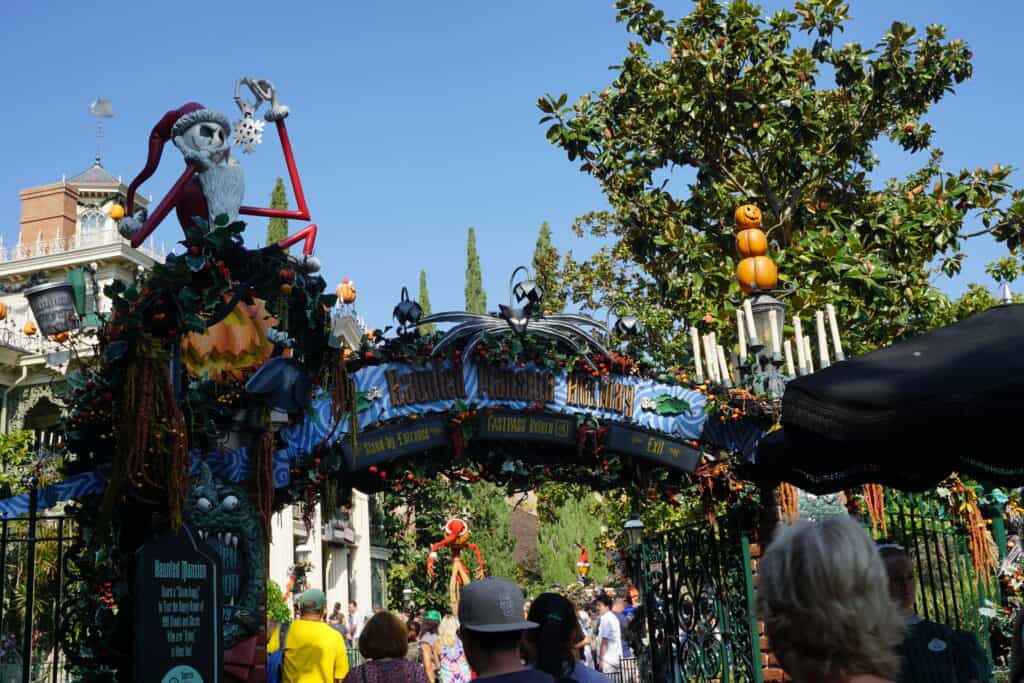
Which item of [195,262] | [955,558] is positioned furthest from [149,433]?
[955,558]

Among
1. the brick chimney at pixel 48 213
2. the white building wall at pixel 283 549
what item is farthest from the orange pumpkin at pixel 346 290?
the brick chimney at pixel 48 213

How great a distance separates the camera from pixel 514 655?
3.66 metres

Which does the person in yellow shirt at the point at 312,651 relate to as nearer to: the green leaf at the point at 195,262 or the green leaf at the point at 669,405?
the green leaf at the point at 195,262

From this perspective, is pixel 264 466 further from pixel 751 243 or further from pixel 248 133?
pixel 751 243

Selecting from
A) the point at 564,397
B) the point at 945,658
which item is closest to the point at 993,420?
the point at 945,658

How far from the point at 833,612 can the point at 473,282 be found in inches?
2218

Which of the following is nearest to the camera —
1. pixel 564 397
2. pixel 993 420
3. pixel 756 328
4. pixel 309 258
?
pixel 993 420

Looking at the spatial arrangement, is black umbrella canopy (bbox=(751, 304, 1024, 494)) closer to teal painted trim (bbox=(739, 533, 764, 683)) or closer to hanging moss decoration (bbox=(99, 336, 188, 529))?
hanging moss decoration (bbox=(99, 336, 188, 529))

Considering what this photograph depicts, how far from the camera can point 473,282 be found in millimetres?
58438

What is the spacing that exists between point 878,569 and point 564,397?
8228mm

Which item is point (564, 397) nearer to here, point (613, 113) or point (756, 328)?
point (756, 328)

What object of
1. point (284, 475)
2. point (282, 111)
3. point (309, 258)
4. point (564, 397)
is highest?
point (282, 111)

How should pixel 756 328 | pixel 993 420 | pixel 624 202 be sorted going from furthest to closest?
pixel 624 202
pixel 756 328
pixel 993 420

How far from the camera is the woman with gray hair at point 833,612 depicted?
2.29 metres
